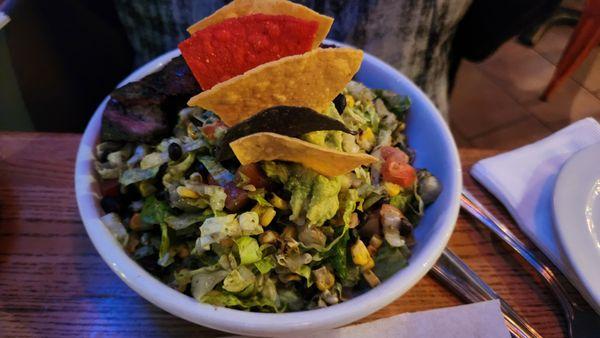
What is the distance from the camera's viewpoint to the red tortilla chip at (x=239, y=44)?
882mm

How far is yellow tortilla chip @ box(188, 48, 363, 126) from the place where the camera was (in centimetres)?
81

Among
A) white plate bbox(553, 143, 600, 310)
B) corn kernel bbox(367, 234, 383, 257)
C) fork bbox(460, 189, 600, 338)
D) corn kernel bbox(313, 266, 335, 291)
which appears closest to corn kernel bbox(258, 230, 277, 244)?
corn kernel bbox(313, 266, 335, 291)

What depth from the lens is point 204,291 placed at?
2.72 feet

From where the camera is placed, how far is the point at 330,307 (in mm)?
822

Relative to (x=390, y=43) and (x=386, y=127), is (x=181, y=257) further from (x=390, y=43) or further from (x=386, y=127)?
(x=390, y=43)

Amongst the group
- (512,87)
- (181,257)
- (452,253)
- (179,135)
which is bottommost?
(512,87)

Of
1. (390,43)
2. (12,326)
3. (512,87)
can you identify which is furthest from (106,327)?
(512,87)

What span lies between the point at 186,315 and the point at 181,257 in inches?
6.3

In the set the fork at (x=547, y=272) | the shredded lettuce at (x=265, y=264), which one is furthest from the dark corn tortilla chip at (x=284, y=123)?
the fork at (x=547, y=272)

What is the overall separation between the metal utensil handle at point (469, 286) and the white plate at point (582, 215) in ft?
0.54

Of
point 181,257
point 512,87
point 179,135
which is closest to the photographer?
point 181,257

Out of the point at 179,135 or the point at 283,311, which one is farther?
the point at 179,135

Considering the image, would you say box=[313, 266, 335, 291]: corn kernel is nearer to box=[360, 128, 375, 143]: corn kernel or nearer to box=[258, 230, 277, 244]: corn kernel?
box=[258, 230, 277, 244]: corn kernel

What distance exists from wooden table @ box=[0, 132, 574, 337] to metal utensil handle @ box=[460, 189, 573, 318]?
0.8 inches
